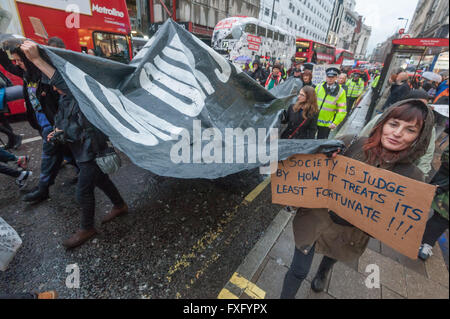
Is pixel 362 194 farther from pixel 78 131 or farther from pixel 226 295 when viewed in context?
pixel 78 131

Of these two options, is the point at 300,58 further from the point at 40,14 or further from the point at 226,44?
the point at 40,14

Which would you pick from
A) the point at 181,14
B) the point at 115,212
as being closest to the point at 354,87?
the point at 115,212

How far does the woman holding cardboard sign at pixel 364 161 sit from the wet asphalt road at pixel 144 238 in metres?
0.92

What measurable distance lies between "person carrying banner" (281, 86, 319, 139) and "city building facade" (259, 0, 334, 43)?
29.2 meters

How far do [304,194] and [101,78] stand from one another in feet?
9.33

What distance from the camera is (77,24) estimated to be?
24.3ft

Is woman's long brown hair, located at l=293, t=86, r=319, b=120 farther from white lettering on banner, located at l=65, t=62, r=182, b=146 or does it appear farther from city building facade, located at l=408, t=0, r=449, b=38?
white lettering on banner, located at l=65, t=62, r=182, b=146

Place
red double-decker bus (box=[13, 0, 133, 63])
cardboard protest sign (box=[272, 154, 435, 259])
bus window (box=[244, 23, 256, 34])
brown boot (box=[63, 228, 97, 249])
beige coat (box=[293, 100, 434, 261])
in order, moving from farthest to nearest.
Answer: bus window (box=[244, 23, 256, 34])
red double-decker bus (box=[13, 0, 133, 63])
brown boot (box=[63, 228, 97, 249])
beige coat (box=[293, 100, 434, 261])
cardboard protest sign (box=[272, 154, 435, 259])

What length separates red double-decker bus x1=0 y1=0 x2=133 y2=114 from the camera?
239 inches

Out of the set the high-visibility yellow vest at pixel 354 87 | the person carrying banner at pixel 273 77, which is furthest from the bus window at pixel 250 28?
the high-visibility yellow vest at pixel 354 87

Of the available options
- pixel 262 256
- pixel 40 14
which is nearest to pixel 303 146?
pixel 262 256

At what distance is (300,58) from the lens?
82.3ft

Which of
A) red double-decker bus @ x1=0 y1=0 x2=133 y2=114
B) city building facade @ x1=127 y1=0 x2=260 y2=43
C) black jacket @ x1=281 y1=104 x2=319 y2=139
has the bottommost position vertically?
black jacket @ x1=281 y1=104 x2=319 y2=139
